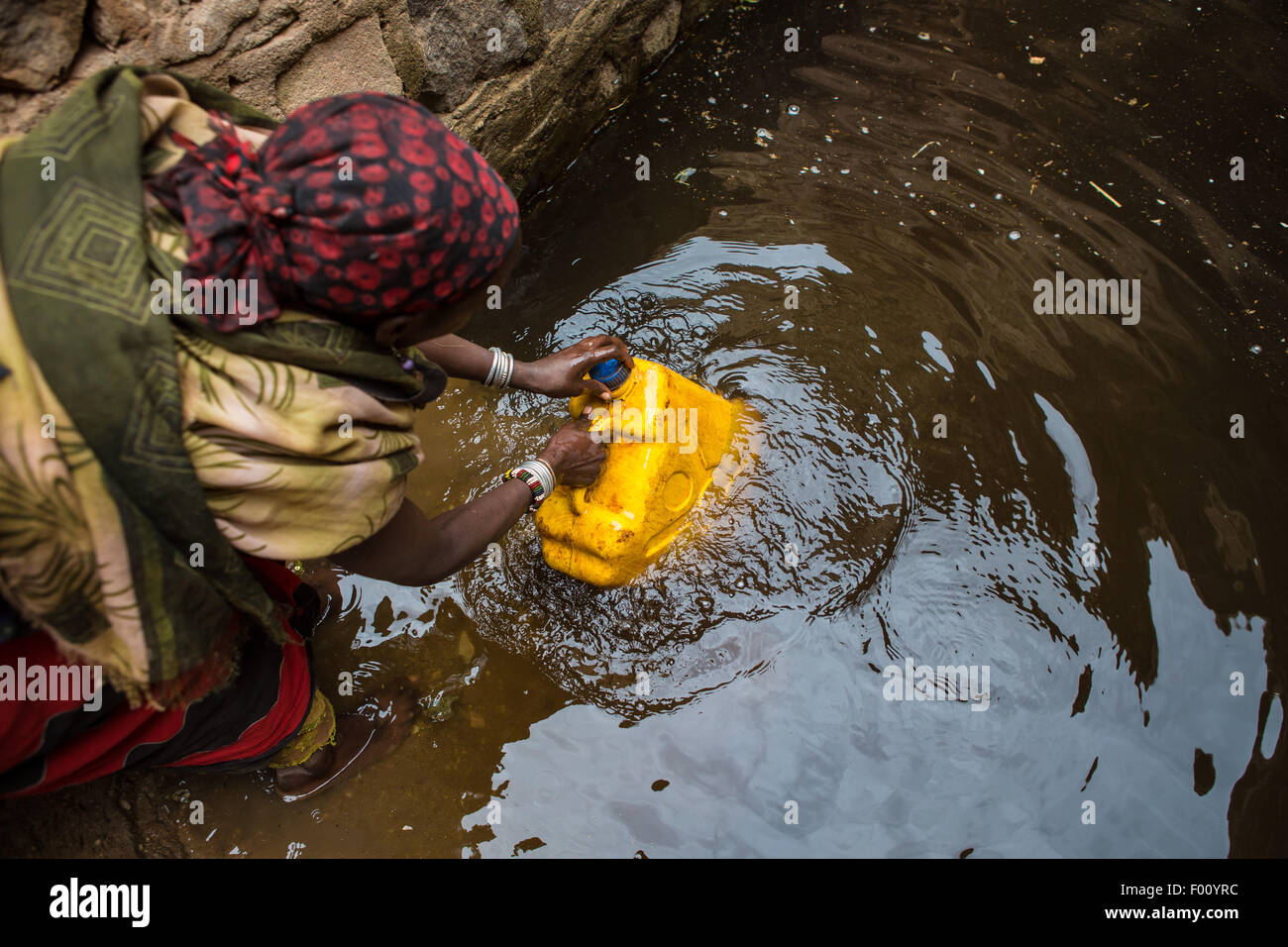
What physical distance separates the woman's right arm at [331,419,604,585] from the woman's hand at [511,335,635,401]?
3.7 inches

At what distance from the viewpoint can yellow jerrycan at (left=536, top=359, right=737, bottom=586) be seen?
7.05 feet

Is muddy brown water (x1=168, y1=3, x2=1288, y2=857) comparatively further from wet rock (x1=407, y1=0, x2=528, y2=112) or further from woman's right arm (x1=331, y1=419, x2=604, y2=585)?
wet rock (x1=407, y1=0, x2=528, y2=112)

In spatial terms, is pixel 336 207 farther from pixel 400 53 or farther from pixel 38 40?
pixel 400 53

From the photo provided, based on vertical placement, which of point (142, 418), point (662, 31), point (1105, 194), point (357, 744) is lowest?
point (357, 744)

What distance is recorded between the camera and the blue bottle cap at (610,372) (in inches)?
83.4

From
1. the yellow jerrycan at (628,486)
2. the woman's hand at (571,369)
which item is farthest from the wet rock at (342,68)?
the yellow jerrycan at (628,486)

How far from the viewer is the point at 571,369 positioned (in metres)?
2.10

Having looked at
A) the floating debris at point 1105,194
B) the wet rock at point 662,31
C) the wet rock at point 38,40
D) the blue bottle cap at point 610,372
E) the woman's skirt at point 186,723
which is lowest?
the woman's skirt at point 186,723

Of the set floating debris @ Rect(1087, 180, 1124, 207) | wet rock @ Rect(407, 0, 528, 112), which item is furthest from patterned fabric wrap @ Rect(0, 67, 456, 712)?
floating debris @ Rect(1087, 180, 1124, 207)

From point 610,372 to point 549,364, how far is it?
0.15m

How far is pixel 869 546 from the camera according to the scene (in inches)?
98.1

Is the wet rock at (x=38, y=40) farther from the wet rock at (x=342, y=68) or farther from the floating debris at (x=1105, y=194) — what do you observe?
the floating debris at (x=1105, y=194)

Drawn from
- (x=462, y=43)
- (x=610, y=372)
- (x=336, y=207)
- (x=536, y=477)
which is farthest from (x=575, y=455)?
(x=462, y=43)

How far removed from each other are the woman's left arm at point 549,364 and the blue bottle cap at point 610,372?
0.5 inches
